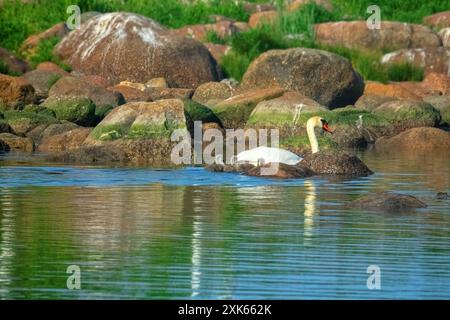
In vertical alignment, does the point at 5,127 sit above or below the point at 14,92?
below

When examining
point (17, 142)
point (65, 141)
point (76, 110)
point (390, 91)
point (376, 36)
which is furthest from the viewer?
point (376, 36)

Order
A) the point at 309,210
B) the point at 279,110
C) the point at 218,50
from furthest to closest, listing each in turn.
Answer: the point at 218,50 < the point at 279,110 < the point at 309,210

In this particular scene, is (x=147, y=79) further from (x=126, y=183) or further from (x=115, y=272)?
(x=115, y=272)

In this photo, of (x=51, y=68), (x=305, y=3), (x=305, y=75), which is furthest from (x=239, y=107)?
(x=305, y=3)

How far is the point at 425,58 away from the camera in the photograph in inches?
1599

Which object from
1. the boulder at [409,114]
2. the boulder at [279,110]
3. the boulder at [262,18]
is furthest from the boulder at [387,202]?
the boulder at [262,18]

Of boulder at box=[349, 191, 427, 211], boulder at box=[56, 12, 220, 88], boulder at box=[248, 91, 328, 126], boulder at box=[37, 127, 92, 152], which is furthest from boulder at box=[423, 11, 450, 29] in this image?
boulder at box=[349, 191, 427, 211]

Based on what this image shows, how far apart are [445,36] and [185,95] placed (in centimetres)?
1405

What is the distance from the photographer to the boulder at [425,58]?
40438 millimetres

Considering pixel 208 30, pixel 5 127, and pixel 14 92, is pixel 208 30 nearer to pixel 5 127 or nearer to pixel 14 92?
pixel 14 92

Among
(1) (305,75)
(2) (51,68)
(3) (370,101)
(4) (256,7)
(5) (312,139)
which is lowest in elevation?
(5) (312,139)

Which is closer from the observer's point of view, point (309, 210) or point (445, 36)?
point (309, 210)

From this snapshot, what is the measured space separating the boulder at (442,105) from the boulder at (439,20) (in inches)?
465

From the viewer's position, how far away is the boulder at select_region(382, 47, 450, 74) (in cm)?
4044
